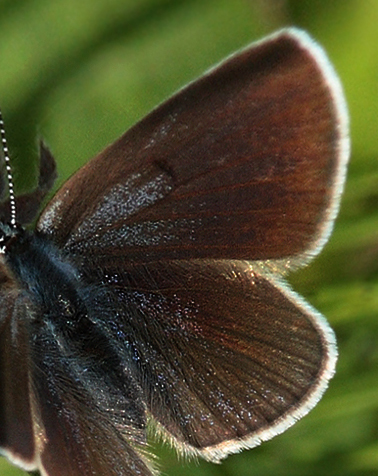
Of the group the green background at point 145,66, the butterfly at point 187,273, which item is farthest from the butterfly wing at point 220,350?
the green background at point 145,66

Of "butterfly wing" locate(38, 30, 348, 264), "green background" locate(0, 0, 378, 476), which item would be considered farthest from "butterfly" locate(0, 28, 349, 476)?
"green background" locate(0, 0, 378, 476)

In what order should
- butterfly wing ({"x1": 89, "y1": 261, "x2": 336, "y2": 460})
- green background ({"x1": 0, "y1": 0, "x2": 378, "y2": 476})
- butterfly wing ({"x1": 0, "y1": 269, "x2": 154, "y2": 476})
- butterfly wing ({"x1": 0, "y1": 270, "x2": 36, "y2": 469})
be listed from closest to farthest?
butterfly wing ({"x1": 0, "y1": 270, "x2": 36, "y2": 469}), butterfly wing ({"x1": 0, "y1": 269, "x2": 154, "y2": 476}), butterfly wing ({"x1": 89, "y1": 261, "x2": 336, "y2": 460}), green background ({"x1": 0, "y1": 0, "x2": 378, "y2": 476})

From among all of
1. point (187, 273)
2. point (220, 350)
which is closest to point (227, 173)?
point (187, 273)

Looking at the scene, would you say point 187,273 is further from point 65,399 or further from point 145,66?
point 145,66

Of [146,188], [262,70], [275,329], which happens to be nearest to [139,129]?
[146,188]

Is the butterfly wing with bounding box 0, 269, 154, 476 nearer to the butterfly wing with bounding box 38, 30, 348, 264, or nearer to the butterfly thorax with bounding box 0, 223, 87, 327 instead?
the butterfly thorax with bounding box 0, 223, 87, 327

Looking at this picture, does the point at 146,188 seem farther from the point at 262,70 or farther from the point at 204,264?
the point at 262,70
